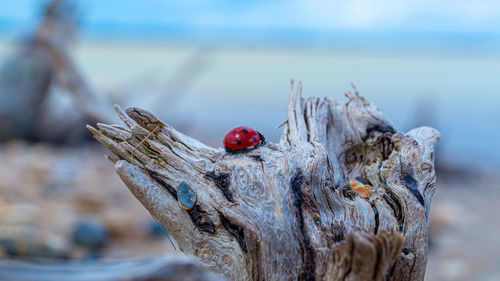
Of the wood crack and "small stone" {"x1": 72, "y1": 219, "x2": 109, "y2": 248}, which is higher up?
the wood crack

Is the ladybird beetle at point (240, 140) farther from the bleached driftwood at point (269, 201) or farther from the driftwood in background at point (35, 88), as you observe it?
the driftwood in background at point (35, 88)

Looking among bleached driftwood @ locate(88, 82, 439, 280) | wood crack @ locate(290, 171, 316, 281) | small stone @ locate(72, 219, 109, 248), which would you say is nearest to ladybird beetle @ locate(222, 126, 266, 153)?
bleached driftwood @ locate(88, 82, 439, 280)

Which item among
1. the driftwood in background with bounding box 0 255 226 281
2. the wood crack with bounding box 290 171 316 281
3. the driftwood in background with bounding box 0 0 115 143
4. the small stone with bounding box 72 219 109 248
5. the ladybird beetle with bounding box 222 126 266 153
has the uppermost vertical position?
the driftwood in background with bounding box 0 0 115 143

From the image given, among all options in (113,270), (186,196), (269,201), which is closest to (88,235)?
(186,196)

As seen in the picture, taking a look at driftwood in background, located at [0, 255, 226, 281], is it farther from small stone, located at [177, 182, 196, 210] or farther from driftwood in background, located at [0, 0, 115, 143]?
driftwood in background, located at [0, 0, 115, 143]

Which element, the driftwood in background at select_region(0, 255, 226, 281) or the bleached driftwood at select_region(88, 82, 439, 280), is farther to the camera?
the bleached driftwood at select_region(88, 82, 439, 280)

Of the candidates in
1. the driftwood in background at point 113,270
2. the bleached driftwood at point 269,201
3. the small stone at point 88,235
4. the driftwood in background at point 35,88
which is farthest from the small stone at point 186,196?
the driftwood in background at point 35,88

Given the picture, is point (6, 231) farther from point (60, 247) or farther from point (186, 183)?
point (186, 183)
